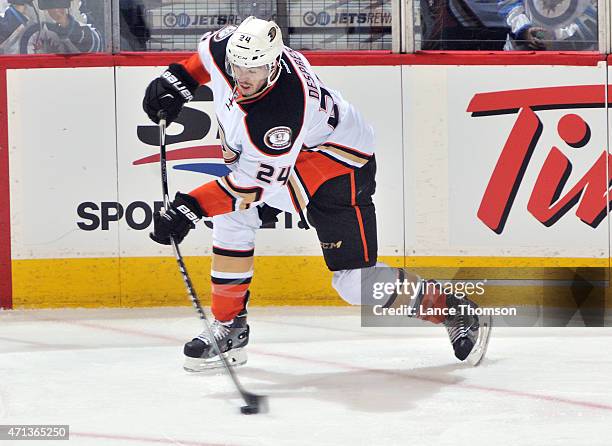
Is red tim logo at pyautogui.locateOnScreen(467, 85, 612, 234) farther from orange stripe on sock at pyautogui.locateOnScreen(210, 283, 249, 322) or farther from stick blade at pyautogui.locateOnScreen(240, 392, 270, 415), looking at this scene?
stick blade at pyautogui.locateOnScreen(240, 392, 270, 415)

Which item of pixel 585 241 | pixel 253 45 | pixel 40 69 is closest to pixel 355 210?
pixel 253 45

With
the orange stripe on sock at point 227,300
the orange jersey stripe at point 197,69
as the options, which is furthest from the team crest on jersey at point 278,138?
the orange stripe on sock at point 227,300

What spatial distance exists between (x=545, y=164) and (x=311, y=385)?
1.70 metres

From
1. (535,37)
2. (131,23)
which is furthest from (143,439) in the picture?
(535,37)

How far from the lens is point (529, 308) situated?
4.24m

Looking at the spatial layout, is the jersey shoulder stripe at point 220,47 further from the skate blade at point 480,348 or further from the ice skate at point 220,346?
the skate blade at point 480,348

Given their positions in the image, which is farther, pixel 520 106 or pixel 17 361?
pixel 520 106

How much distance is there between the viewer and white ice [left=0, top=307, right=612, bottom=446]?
2.48 metres

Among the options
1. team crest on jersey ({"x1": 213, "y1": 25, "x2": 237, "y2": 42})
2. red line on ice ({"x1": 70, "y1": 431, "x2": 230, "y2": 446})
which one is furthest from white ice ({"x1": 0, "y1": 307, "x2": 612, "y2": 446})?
team crest on jersey ({"x1": 213, "y1": 25, "x2": 237, "y2": 42})

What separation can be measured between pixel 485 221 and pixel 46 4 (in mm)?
2007

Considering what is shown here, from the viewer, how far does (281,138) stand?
277 cm

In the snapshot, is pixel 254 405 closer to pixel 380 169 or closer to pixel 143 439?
pixel 143 439

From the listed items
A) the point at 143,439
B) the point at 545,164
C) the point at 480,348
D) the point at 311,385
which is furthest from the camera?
the point at 545,164

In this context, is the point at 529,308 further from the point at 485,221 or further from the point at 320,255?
the point at 320,255
